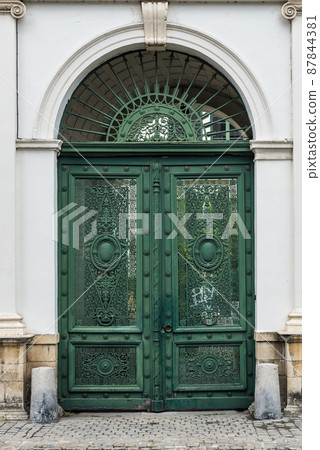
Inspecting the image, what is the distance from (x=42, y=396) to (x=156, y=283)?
1765 mm

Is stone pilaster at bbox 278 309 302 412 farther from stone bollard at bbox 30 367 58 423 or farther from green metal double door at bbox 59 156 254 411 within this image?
stone bollard at bbox 30 367 58 423

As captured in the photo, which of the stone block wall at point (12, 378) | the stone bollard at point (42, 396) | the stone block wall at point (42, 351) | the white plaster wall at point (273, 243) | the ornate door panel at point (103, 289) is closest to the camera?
the stone bollard at point (42, 396)

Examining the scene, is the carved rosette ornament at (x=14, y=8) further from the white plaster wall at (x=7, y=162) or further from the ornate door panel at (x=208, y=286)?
the ornate door panel at (x=208, y=286)

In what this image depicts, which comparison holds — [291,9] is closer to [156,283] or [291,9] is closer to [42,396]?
[156,283]

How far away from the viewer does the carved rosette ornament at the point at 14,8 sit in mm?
6734

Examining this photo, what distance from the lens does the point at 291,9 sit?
685cm

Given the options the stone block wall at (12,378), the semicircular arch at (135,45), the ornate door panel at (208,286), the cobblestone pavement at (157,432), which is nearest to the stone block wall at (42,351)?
the stone block wall at (12,378)

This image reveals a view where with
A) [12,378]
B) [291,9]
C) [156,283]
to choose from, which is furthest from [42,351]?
[291,9]

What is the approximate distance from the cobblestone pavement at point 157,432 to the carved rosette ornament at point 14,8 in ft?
14.6

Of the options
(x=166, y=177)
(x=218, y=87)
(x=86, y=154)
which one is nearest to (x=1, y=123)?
(x=86, y=154)

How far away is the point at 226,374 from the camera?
7.02 meters

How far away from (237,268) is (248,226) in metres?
0.51

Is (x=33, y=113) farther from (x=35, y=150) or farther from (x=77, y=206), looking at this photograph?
Result: (x=77, y=206)
